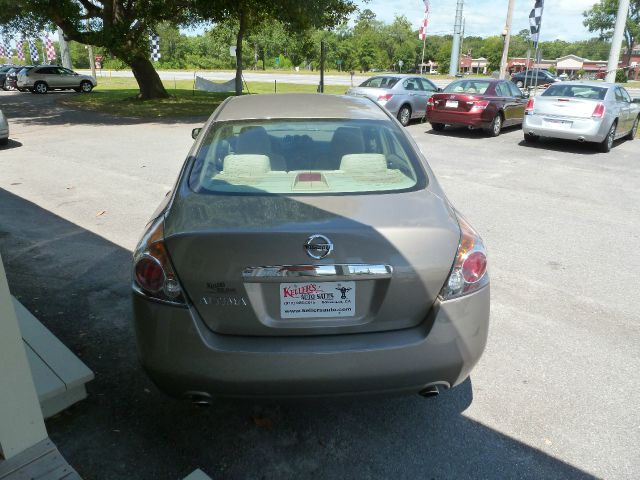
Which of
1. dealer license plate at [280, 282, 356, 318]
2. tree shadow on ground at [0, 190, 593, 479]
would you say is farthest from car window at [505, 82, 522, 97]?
dealer license plate at [280, 282, 356, 318]

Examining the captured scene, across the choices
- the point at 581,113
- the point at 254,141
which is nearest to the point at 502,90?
the point at 581,113

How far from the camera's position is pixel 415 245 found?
2275 millimetres

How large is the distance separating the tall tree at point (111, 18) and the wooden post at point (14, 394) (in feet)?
65.1

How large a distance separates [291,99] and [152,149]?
8.51 m

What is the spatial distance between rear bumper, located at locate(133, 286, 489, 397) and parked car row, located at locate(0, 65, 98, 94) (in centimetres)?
3407

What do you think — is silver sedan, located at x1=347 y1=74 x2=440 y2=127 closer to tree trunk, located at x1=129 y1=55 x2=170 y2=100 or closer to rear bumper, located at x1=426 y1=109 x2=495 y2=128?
rear bumper, located at x1=426 y1=109 x2=495 y2=128

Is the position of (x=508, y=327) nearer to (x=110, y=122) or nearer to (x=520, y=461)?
(x=520, y=461)

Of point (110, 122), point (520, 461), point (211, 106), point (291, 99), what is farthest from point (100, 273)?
point (211, 106)

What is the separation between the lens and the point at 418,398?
9.91ft

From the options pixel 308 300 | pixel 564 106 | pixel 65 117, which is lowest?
pixel 65 117

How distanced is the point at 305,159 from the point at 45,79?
33.4 meters

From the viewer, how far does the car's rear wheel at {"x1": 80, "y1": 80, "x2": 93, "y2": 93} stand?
32094mm

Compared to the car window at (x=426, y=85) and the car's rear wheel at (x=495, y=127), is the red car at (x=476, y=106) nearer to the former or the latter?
the car's rear wheel at (x=495, y=127)

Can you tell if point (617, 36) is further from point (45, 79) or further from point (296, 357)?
point (45, 79)
